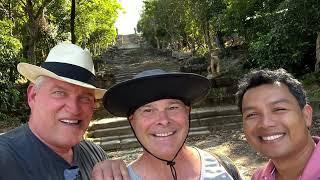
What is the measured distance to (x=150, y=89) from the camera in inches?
84.9

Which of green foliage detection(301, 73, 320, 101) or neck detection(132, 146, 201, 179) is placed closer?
neck detection(132, 146, 201, 179)

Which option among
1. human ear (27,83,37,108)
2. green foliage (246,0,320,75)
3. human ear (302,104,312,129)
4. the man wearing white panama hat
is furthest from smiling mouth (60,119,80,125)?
green foliage (246,0,320,75)

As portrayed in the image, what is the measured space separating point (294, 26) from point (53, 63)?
1016 centimetres

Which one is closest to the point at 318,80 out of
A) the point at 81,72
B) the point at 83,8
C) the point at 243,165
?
the point at 243,165

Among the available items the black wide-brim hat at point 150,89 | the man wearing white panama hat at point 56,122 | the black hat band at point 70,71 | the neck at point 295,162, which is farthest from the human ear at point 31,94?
the neck at point 295,162

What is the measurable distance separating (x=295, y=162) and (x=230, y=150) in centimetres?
646

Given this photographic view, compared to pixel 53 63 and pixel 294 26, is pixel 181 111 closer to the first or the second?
pixel 53 63

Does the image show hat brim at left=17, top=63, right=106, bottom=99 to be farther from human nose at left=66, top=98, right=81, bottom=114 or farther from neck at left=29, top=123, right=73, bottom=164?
neck at left=29, top=123, right=73, bottom=164

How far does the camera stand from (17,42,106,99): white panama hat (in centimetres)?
249

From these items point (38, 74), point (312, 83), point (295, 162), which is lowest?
point (312, 83)

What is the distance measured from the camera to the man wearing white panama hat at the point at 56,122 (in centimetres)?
232

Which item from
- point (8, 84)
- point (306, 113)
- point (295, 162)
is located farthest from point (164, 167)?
point (8, 84)

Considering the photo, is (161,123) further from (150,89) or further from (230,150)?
(230,150)

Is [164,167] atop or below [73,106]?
below
